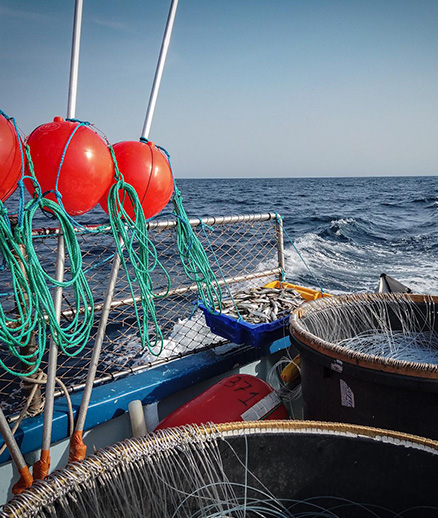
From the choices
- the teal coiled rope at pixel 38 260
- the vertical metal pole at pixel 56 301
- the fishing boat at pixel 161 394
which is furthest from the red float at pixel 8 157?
the vertical metal pole at pixel 56 301

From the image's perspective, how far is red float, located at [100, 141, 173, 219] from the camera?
5.74ft

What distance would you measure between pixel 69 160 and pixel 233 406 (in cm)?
143

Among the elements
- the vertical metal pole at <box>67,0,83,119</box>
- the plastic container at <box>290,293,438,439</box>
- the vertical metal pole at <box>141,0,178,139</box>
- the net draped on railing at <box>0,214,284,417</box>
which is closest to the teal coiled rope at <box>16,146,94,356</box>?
the net draped on railing at <box>0,214,284,417</box>

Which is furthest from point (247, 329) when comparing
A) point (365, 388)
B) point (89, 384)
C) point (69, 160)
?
point (69, 160)

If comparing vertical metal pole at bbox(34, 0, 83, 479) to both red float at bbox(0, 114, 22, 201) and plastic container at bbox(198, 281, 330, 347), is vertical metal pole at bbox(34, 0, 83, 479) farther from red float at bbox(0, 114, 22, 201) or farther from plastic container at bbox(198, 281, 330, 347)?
plastic container at bbox(198, 281, 330, 347)

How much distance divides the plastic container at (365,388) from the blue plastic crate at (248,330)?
524 millimetres

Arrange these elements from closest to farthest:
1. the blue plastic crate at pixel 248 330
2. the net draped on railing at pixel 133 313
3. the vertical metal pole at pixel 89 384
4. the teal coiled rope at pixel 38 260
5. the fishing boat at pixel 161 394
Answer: the fishing boat at pixel 161 394
the teal coiled rope at pixel 38 260
the vertical metal pole at pixel 89 384
the net draped on railing at pixel 133 313
the blue plastic crate at pixel 248 330

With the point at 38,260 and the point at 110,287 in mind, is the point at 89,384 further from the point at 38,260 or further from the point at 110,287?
the point at 38,260

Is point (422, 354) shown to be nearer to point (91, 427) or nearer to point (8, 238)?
point (91, 427)

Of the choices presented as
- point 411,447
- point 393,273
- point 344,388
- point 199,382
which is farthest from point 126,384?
point 393,273

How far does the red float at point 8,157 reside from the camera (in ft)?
4.19

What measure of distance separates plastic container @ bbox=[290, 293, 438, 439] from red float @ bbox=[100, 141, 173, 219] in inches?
36.8

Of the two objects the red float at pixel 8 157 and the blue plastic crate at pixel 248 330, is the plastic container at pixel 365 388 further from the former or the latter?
the red float at pixel 8 157

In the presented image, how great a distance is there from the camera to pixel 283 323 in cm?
268
